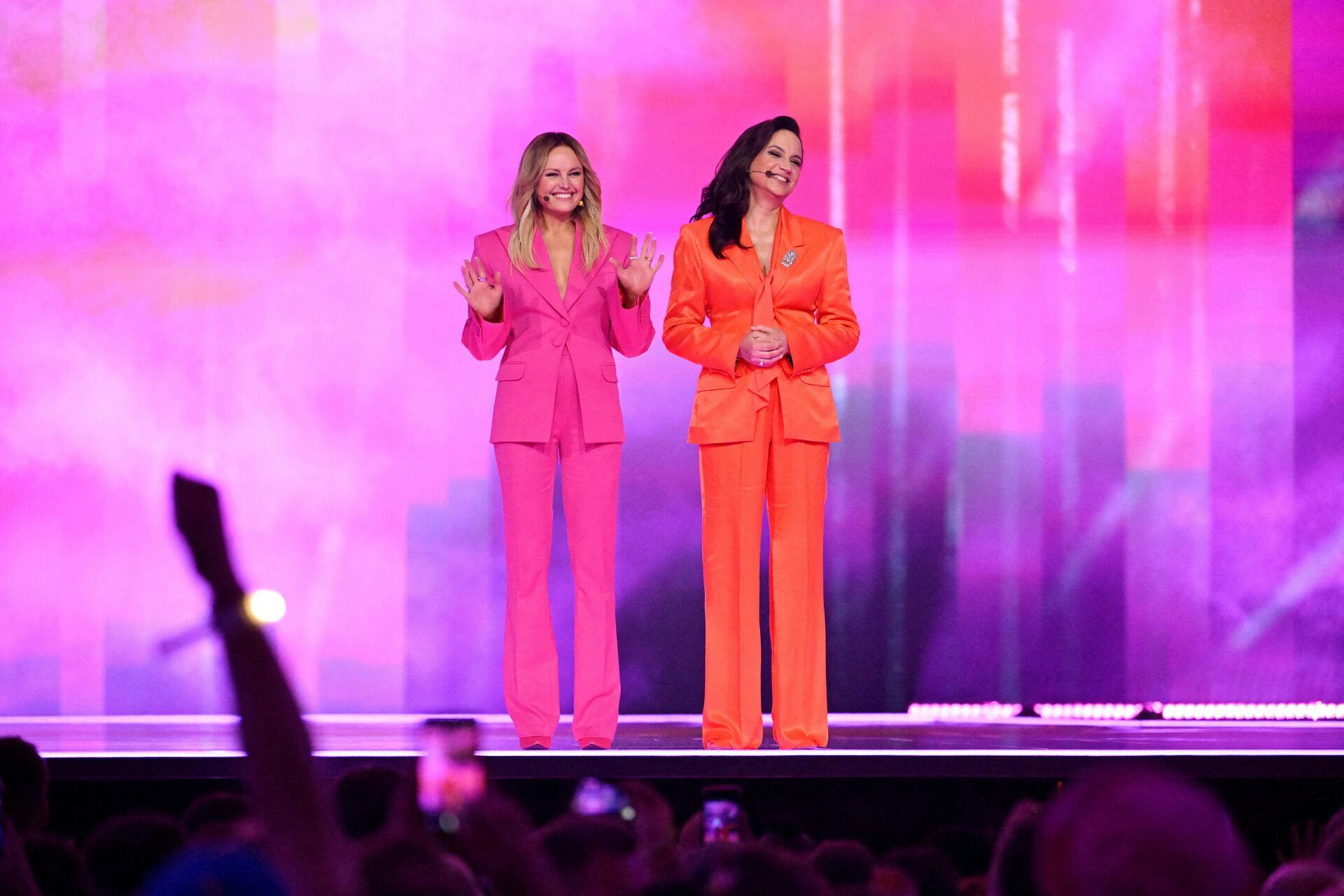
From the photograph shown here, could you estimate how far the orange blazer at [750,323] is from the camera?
418cm


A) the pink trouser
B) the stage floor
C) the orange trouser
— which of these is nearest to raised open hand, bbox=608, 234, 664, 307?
the pink trouser

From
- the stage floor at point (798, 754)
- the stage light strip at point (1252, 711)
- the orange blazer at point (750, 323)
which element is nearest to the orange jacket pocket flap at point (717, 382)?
the orange blazer at point (750, 323)

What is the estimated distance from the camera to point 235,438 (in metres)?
5.77

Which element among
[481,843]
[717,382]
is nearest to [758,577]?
[717,382]

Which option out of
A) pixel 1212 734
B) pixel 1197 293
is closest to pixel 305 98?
pixel 1197 293

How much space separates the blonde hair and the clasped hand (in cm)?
48

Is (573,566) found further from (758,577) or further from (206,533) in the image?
(206,533)

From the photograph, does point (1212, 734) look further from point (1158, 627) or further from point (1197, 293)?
point (1197, 293)

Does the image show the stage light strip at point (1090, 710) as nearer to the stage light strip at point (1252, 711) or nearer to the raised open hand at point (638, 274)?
the stage light strip at point (1252, 711)

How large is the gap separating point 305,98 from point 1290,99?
358 centimetres

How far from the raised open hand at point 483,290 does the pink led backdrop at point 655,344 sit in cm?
154

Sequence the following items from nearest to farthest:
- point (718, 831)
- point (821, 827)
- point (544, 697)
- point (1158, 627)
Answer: point (718, 831) < point (821, 827) < point (544, 697) < point (1158, 627)

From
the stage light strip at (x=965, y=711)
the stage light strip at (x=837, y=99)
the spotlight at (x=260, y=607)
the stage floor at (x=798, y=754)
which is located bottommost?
the stage light strip at (x=965, y=711)

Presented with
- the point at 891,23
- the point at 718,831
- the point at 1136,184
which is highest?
the point at 891,23
